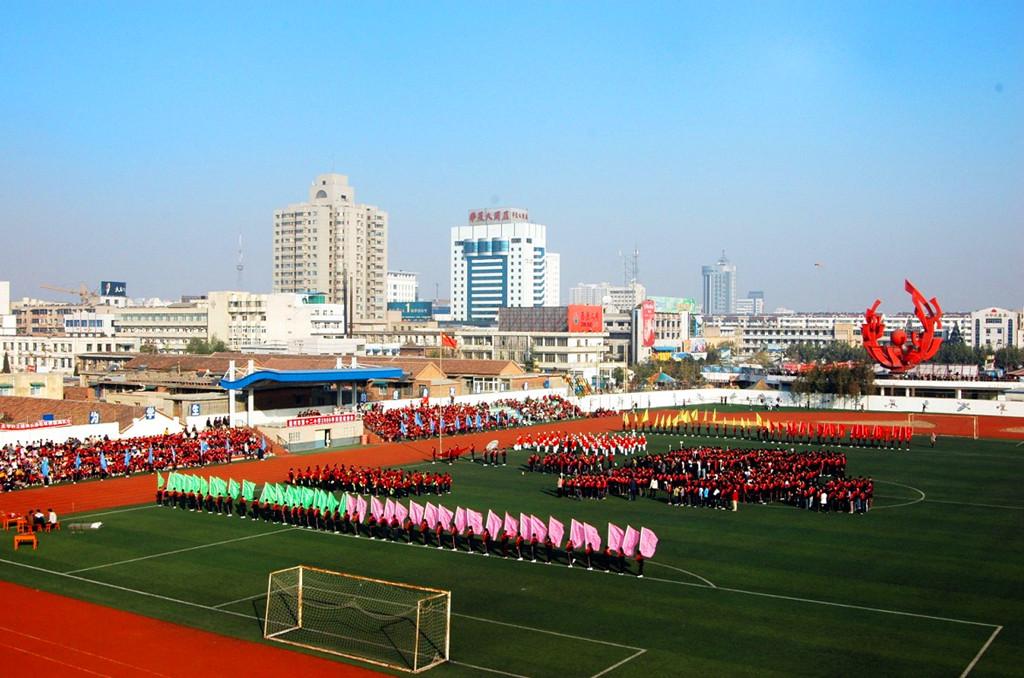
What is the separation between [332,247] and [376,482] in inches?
5922

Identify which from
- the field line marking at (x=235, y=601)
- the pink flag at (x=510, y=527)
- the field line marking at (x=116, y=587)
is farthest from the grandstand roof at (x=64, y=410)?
the field line marking at (x=235, y=601)

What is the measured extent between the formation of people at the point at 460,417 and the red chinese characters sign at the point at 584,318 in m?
48.6

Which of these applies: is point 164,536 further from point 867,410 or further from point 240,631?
point 867,410

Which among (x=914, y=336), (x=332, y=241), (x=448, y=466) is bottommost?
(x=448, y=466)

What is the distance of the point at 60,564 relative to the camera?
1038 inches

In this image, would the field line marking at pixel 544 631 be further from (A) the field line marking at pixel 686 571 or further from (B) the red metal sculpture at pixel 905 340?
(B) the red metal sculpture at pixel 905 340

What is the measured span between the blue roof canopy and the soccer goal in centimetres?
2977

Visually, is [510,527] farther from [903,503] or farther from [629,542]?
[903,503]

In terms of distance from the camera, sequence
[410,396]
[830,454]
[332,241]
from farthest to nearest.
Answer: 1. [332,241]
2. [410,396]
3. [830,454]

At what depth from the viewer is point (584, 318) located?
121 meters

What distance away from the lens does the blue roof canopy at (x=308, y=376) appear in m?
52.8

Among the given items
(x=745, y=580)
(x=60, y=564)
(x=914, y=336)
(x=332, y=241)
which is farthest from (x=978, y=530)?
(x=332, y=241)

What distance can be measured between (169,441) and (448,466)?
1295cm

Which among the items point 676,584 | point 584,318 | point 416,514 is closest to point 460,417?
point 416,514
